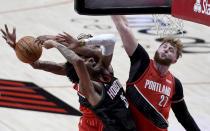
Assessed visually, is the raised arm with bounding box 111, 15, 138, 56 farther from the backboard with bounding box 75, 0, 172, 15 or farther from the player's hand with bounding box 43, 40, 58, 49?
the backboard with bounding box 75, 0, 172, 15

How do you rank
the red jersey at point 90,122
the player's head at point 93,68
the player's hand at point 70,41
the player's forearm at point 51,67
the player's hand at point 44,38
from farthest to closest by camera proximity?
the player's forearm at point 51,67, the red jersey at point 90,122, the player's head at point 93,68, the player's hand at point 44,38, the player's hand at point 70,41

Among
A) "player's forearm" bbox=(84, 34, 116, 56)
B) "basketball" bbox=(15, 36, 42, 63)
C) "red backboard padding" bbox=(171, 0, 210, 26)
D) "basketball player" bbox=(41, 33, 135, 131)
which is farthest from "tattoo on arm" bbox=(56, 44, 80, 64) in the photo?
"red backboard padding" bbox=(171, 0, 210, 26)

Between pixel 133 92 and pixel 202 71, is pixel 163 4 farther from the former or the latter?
pixel 202 71

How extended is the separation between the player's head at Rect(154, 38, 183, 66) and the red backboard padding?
115 centimetres

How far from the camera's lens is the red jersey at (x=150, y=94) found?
4734mm

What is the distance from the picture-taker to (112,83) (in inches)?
184

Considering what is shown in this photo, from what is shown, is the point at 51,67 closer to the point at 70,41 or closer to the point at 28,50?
the point at 28,50

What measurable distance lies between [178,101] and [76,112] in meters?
2.51

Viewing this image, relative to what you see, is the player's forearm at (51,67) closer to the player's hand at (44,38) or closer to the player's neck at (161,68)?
the player's hand at (44,38)

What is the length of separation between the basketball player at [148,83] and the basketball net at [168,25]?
0.46ft

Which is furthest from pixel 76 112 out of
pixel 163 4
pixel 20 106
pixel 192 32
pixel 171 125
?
pixel 192 32

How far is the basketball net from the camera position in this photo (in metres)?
4.60

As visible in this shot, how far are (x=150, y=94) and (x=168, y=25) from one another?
2.42 feet

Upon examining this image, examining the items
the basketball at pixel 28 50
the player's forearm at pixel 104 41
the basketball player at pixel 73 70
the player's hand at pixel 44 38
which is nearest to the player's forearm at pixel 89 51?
the basketball player at pixel 73 70
